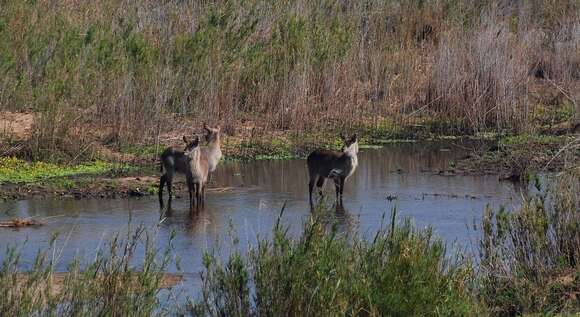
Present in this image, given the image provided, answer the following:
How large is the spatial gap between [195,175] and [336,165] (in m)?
2.00

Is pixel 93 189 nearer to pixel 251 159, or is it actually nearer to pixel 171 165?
pixel 171 165

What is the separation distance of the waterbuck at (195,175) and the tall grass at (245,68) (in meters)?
2.97

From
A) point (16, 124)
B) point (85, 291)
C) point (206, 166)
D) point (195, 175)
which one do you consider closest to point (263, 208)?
point (195, 175)

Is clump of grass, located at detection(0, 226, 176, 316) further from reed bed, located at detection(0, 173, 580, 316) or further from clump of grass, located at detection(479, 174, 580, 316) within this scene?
clump of grass, located at detection(479, 174, 580, 316)

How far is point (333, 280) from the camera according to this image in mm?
7930

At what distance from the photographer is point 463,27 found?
80.5ft

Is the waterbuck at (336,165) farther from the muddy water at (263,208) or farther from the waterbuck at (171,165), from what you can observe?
the waterbuck at (171,165)

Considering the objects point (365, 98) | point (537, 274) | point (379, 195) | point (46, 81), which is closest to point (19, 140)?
point (46, 81)

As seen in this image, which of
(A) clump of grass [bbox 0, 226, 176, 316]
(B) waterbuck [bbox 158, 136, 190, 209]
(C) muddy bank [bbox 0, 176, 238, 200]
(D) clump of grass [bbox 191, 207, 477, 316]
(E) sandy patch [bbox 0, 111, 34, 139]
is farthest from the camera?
(E) sandy patch [bbox 0, 111, 34, 139]

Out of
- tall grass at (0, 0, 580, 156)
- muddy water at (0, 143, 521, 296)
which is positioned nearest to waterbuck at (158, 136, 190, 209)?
muddy water at (0, 143, 521, 296)

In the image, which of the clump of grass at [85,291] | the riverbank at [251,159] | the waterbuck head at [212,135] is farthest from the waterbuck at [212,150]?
the clump of grass at [85,291]

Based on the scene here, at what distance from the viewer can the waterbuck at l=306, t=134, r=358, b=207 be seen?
15.8 meters

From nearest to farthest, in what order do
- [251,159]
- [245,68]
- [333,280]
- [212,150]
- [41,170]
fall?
[333,280] → [212,150] → [41,170] → [251,159] → [245,68]

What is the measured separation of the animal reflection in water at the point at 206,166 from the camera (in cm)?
1521
